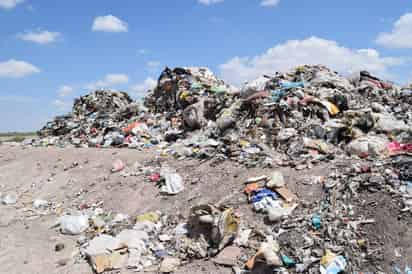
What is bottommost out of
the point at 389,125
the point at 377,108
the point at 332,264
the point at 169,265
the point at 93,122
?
the point at 169,265

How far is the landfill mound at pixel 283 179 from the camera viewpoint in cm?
331

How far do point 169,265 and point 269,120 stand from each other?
3.06m

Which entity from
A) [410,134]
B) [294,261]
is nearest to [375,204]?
[294,261]

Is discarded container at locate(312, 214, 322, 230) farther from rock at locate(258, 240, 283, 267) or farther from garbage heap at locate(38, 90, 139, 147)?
garbage heap at locate(38, 90, 139, 147)

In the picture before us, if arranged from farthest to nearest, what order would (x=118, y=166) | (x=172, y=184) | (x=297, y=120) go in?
(x=118, y=166), (x=297, y=120), (x=172, y=184)

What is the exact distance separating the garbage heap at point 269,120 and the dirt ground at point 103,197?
0.44m

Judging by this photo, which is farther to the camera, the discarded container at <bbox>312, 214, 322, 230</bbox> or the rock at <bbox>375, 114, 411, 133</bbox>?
the rock at <bbox>375, 114, 411, 133</bbox>

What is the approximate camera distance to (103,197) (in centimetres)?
543

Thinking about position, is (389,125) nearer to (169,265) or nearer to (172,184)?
(172,184)

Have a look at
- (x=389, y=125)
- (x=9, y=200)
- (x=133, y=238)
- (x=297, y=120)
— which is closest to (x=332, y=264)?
(x=133, y=238)

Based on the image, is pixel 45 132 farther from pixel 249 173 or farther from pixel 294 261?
pixel 294 261

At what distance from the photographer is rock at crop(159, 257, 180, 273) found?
11.6ft

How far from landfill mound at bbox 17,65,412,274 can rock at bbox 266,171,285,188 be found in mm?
12

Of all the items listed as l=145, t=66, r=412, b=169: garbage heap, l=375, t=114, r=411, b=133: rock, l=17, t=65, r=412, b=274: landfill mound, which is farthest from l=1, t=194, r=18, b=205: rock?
l=375, t=114, r=411, b=133: rock
